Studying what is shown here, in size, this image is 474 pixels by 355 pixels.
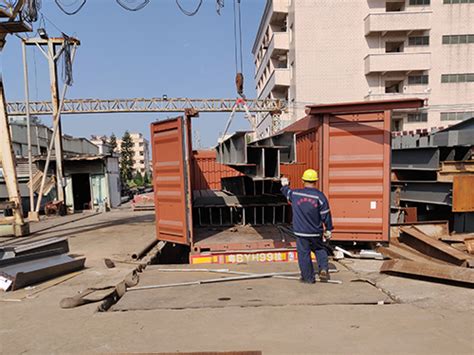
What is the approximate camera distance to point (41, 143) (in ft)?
102

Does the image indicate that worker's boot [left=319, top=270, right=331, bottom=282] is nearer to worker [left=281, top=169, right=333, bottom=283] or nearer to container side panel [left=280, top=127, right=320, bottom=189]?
worker [left=281, top=169, right=333, bottom=283]

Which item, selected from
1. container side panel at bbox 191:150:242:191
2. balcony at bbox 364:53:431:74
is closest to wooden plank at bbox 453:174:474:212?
container side panel at bbox 191:150:242:191

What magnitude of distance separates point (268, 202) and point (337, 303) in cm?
402

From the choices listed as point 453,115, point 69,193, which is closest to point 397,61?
point 453,115

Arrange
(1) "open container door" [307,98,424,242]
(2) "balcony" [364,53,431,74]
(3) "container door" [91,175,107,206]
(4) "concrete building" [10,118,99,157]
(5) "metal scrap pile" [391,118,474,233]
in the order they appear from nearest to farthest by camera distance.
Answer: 1. (1) "open container door" [307,98,424,242]
2. (5) "metal scrap pile" [391,118,474,233]
3. (3) "container door" [91,175,107,206]
4. (2) "balcony" [364,53,431,74]
5. (4) "concrete building" [10,118,99,157]

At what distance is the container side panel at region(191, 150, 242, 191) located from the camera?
964 centimetres

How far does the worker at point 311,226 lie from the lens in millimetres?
4801

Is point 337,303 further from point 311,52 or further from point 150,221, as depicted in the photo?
point 311,52

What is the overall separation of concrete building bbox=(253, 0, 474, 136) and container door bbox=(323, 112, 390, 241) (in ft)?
74.7

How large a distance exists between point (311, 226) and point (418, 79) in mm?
29562

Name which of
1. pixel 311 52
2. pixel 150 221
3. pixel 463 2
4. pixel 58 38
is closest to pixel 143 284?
pixel 150 221

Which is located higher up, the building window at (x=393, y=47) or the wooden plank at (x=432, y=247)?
the building window at (x=393, y=47)

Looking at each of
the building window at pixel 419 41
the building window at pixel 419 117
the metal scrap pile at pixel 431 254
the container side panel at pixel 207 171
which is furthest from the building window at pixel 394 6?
the metal scrap pile at pixel 431 254

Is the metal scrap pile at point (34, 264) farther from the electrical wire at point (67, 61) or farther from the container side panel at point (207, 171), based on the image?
the electrical wire at point (67, 61)
